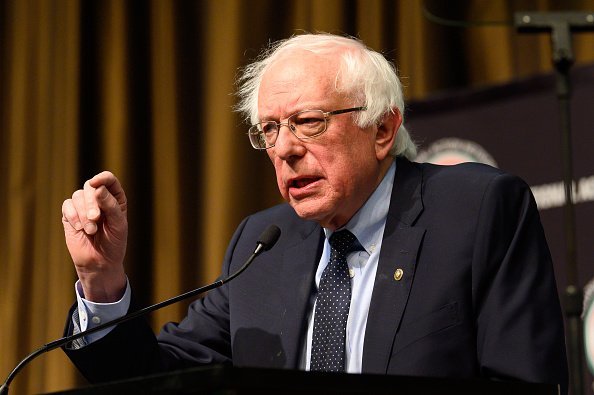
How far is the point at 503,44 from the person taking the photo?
3.56 meters

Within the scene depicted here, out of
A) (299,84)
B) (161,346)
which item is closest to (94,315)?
(161,346)

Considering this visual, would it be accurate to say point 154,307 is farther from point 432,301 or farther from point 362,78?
point 362,78

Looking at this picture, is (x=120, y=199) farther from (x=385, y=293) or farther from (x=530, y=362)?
(x=530, y=362)

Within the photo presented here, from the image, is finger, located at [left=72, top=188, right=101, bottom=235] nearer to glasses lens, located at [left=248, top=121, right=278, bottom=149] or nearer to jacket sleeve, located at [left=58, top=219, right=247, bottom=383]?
jacket sleeve, located at [left=58, top=219, right=247, bottom=383]

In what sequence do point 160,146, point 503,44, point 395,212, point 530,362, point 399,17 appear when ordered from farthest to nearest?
point 160,146 < point 399,17 < point 503,44 < point 395,212 < point 530,362

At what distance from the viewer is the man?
2184mm

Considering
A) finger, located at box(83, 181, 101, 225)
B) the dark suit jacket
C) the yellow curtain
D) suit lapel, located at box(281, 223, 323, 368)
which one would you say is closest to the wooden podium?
the dark suit jacket

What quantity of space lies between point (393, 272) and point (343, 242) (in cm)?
20

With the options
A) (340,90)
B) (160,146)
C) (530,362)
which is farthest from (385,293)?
(160,146)

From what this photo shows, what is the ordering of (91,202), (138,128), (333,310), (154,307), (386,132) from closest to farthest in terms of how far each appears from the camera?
(154,307), (91,202), (333,310), (386,132), (138,128)

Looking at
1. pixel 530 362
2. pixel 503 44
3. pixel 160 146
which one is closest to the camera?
pixel 530 362

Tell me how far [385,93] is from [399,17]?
130 cm

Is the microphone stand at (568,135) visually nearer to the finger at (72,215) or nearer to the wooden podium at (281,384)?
the wooden podium at (281,384)

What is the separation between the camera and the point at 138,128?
4.16 metres
